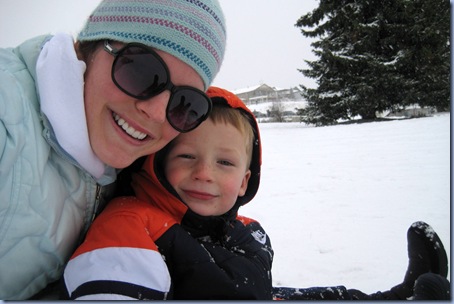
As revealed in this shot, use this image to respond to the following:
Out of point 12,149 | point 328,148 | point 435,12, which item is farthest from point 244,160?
point 435,12

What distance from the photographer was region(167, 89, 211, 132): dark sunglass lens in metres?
0.84

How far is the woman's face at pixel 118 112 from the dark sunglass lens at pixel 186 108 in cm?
2

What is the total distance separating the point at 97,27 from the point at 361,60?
918cm

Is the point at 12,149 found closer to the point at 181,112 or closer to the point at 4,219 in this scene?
the point at 4,219

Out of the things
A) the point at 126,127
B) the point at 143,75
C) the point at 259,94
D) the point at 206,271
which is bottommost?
the point at 206,271

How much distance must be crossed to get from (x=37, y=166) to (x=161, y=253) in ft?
1.31

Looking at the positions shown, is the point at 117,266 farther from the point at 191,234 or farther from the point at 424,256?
the point at 424,256

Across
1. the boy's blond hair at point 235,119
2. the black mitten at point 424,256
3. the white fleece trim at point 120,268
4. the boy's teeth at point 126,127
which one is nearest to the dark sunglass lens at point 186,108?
the boy's teeth at point 126,127

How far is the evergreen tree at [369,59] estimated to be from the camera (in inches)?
241

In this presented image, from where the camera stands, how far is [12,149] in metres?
0.62

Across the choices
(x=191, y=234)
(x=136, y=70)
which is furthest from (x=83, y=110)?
(x=191, y=234)

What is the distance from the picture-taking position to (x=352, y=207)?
2453 millimetres

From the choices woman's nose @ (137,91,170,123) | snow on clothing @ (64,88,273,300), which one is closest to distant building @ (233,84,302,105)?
snow on clothing @ (64,88,273,300)

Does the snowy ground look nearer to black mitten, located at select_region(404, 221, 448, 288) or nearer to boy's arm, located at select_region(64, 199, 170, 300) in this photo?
black mitten, located at select_region(404, 221, 448, 288)
